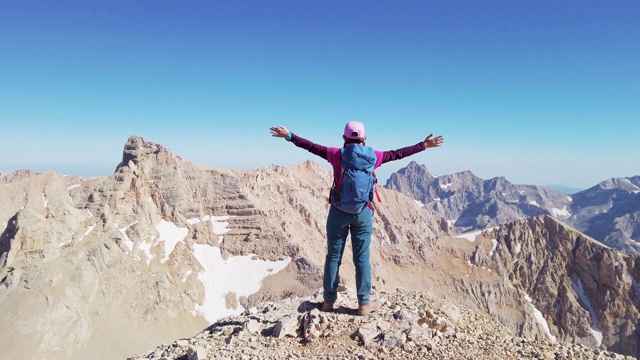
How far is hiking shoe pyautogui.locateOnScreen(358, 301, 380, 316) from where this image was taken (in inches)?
435

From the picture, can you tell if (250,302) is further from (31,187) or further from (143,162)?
(31,187)

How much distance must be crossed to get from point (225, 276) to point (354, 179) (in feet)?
337

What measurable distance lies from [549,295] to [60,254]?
4996 inches

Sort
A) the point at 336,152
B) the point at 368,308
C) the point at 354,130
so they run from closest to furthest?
the point at 354,130 < the point at 336,152 < the point at 368,308

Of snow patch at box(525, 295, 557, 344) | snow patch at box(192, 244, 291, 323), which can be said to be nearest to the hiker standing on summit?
snow patch at box(192, 244, 291, 323)

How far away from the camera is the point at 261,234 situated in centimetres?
11656

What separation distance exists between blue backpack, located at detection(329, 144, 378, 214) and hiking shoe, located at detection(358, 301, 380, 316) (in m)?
2.80

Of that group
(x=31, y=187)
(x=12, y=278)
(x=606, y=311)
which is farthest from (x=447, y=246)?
(x=31, y=187)

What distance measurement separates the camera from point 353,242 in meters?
10.9

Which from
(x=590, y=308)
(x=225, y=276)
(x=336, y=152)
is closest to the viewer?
(x=336, y=152)

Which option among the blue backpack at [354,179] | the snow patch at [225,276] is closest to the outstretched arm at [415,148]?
the blue backpack at [354,179]

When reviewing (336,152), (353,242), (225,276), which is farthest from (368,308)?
(225,276)

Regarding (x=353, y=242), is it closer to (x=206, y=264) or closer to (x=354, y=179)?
(x=354, y=179)

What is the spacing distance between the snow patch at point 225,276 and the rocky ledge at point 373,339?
297 ft
